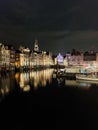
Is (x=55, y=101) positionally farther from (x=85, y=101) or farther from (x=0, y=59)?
(x=0, y=59)

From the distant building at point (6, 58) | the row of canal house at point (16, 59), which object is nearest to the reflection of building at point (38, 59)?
the row of canal house at point (16, 59)

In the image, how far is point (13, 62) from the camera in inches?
3110

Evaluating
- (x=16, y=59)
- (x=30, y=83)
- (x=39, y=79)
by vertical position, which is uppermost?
(x=16, y=59)

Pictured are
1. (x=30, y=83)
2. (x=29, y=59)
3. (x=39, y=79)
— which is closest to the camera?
(x=30, y=83)

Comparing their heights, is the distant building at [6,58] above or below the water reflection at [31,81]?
above

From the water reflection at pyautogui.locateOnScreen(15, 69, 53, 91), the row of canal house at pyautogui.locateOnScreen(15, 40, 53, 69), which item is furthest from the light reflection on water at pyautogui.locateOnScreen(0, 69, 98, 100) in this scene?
the row of canal house at pyautogui.locateOnScreen(15, 40, 53, 69)

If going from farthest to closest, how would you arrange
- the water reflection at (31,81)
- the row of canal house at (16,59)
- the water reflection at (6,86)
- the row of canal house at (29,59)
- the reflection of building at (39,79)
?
the row of canal house at (29,59) → the row of canal house at (16,59) → the reflection of building at (39,79) → the water reflection at (31,81) → the water reflection at (6,86)

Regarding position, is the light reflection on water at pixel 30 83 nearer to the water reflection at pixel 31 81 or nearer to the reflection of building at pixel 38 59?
the water reflection at pixel 31 81

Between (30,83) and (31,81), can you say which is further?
(31,81)

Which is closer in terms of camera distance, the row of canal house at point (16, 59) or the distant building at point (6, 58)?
the distant building at point (6, 58)

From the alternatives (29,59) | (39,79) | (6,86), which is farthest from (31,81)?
(29,59)

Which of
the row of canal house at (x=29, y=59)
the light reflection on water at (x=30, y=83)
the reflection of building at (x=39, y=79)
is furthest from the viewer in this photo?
the row of canal house at (x=29, y=59)

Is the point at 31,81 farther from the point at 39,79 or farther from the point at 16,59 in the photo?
the point at 16,59

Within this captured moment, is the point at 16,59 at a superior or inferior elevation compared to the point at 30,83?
superior
